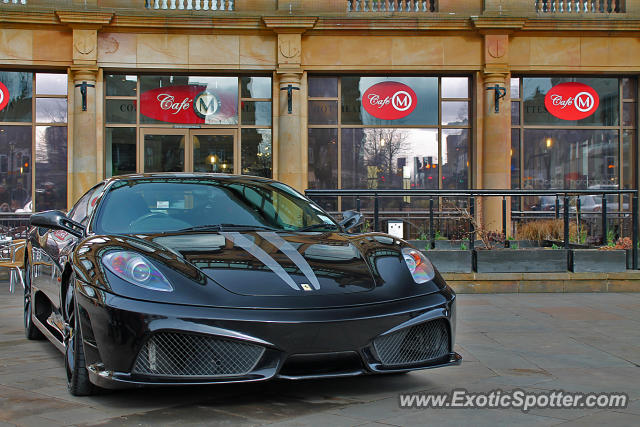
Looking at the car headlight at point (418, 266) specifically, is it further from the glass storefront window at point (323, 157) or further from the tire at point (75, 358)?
the glass storefront window at point (323, 157)

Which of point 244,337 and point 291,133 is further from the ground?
point 291,133

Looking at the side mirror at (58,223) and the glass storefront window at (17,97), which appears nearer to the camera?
the side mirror at (58,223)

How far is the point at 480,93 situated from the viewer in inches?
665

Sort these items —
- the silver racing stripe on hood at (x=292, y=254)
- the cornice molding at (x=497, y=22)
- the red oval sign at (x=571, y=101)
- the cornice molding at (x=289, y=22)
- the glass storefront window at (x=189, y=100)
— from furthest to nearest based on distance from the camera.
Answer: the red oval sign at (x=571, y=101), the glass storefront window at (x=189, y=100), the cornice molding at (x=497, y=22), the cornice molding at (x=289, y=22), the silver racing stripe on hood at (x=292, y=254)

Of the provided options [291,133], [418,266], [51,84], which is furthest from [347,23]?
[418,266]

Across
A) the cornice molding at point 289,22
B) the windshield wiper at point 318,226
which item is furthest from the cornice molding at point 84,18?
the windshield wiper at point 318,226

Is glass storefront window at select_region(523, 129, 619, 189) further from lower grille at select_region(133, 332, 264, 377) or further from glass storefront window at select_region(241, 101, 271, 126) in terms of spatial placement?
lower grille at select_region(133, 332, 264, 377)

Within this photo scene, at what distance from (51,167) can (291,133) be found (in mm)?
5354

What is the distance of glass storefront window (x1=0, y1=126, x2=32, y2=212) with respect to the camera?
16.9 m

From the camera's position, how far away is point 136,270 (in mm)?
4047

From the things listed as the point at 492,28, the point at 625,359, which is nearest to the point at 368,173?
the point at 492,28

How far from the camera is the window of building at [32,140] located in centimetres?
1684

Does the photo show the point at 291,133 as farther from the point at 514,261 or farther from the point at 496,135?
the point at 514,261

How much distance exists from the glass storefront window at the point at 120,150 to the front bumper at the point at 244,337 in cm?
1356
